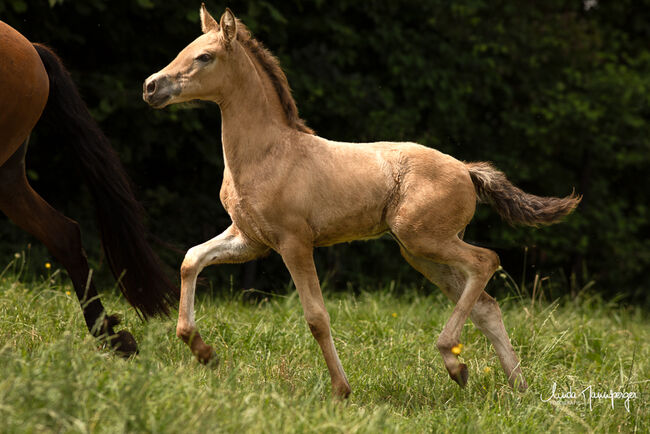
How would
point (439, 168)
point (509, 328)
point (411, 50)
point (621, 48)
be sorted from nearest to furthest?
point (439, 168) < point (509, 328) < point (411, 50) < point (621, 48)

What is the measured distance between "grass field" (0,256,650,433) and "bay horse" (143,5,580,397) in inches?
11.5

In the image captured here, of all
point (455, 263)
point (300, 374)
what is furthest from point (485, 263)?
point (300, 374)

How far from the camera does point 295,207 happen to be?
3.85m

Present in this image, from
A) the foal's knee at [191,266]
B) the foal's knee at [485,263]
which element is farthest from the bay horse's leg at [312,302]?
the foal's knee at [485,263]

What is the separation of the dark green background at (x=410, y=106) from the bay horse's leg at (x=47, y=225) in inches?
89.4

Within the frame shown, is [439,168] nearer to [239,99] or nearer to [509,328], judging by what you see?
[239,99]

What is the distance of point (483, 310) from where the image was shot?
14.4 feet

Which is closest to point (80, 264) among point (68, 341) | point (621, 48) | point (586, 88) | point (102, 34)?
point (68, 341)

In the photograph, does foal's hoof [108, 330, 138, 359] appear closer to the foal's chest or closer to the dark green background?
the foal's chest

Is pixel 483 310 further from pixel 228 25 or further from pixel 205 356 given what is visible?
pixel 228 25

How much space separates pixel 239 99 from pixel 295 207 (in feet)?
2.20

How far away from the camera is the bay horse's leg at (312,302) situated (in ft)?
12.7
